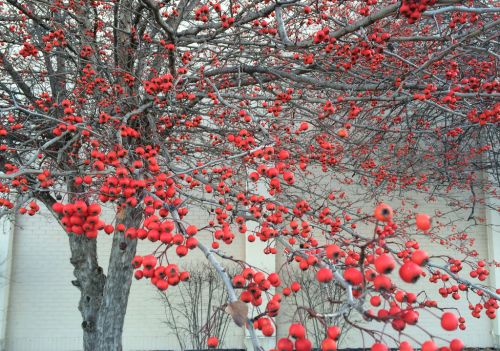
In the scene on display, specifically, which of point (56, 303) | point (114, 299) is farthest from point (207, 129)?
point (56, 303)

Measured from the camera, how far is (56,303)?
7.87 meters

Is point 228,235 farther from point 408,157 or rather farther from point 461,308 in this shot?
point 461,308

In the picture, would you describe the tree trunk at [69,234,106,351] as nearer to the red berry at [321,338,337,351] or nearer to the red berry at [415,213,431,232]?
Result: the red berry at [321,338,337,351]

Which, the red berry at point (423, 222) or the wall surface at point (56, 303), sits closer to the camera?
the red berry at point (423, 222)

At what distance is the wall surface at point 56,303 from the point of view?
25.3ft

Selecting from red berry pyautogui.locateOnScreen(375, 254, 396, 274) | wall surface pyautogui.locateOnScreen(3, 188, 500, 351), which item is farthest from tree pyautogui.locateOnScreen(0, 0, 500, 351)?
wall surface pyautogui.locateOnScreen(3, 188, 500, 351)

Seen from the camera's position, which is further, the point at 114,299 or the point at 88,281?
the point at 88,281

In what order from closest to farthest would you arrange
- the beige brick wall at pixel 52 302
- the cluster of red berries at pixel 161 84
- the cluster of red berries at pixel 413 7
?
1. the cluster of red berries at pixel 413 7
2. the cluster of red berries at pixel 161 84
3. the beige brick wall at pixel 52 302

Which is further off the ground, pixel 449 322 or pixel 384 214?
pixel 384 214

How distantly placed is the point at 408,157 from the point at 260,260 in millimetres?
3485

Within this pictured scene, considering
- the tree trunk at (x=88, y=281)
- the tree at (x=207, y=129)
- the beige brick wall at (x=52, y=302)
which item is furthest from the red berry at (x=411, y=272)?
the beige brick wall at (x=52, y=302)

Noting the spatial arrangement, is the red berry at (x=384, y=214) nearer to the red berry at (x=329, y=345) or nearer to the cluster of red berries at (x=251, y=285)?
the red berry at (x=329, y=345)

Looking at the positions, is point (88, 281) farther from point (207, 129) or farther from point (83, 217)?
point (83, 217)

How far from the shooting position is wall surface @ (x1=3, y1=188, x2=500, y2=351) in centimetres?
772
